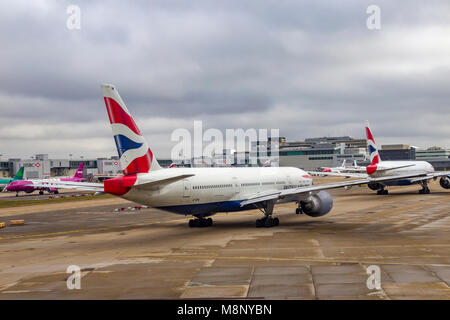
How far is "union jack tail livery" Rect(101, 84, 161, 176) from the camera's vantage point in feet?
95.6

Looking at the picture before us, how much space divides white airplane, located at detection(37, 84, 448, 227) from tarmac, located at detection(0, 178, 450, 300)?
79.2 inches

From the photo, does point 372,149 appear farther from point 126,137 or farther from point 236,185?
point 126,137

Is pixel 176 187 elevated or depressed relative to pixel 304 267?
elevated

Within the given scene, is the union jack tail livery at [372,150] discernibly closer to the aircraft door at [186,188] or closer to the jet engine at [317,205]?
the jet engine at [317,205]

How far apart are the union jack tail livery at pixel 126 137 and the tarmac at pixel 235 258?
203 inches

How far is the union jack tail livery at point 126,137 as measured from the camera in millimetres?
29125

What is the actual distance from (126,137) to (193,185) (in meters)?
6.59

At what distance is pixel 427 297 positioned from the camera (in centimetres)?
1537

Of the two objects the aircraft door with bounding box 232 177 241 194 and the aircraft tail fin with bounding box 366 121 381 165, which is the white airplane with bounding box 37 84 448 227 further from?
the aircraft tail fin with bounding box 366 121 381 165

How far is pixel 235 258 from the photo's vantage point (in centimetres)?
2391

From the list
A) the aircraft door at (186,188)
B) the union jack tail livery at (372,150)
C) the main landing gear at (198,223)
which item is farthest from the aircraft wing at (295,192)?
the union jack tail livery at (372,150)

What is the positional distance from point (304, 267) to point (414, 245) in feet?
30.0
